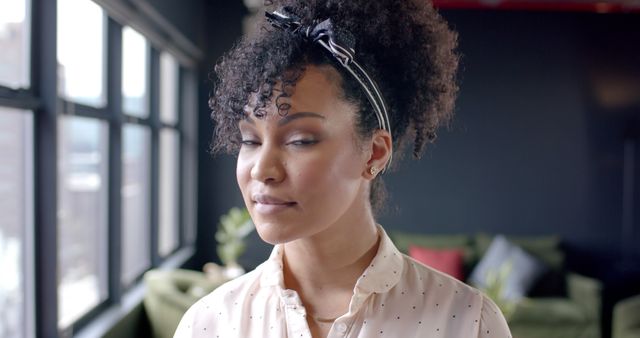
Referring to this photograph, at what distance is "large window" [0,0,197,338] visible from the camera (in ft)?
8.38

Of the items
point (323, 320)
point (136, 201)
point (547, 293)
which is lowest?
point (547, 293)

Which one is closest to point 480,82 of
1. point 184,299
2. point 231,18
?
point 231,18

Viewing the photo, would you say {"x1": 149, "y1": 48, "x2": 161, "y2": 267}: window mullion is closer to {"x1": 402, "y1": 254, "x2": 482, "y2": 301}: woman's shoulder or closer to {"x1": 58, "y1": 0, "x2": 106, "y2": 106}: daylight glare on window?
{"x1": 58, "y1": 0, "x2": 106, "y2": 106}: daylight glare on window

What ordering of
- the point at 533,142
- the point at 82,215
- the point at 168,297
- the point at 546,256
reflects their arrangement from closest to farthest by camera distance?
the point at 82,215
the point at 168,297
the point at 546,256
the point at 533,142

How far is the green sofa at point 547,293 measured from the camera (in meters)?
4.68

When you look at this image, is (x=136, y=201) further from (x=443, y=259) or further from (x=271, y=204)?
(x=271, y=204)

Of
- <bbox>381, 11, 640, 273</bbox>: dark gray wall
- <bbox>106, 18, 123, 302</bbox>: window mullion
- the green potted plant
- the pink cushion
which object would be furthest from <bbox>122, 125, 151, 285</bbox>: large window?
<bbox>381, 11, 640, 273</bbox>: dark gray wall

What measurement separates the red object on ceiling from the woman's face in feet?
17.4

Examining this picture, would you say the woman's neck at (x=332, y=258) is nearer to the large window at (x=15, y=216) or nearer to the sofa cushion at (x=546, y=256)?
the large window at (x=15, y=216)

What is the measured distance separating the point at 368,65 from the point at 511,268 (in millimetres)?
4691

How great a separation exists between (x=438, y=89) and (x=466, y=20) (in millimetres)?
5289

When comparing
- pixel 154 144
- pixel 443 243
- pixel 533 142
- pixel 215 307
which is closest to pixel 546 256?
pixel 443 243

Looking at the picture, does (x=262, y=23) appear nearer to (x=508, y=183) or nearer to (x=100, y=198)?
(x=100, y=198)

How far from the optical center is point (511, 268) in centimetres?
524
